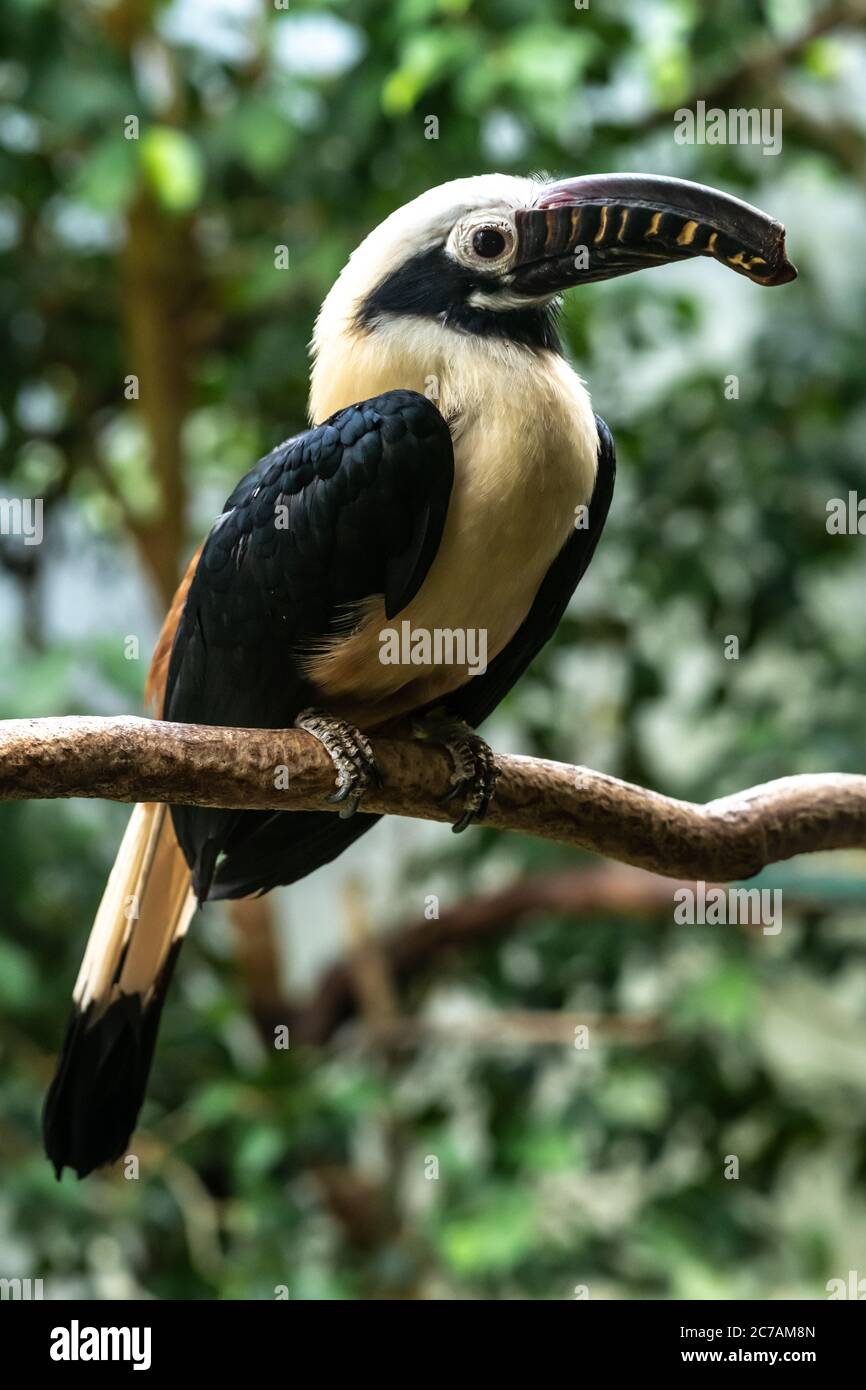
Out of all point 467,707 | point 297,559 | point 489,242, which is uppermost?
point 489,242

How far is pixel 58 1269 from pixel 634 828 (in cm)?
202

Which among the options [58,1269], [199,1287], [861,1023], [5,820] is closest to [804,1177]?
[861,1023]

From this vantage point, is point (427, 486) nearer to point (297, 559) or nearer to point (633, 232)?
point (297, 559)

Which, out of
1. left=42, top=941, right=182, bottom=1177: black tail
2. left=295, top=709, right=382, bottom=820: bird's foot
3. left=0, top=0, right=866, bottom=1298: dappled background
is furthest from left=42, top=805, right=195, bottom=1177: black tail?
left=0, top=0, right=866, bottom=1298: dappled background

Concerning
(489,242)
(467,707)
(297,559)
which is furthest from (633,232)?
(467,707)

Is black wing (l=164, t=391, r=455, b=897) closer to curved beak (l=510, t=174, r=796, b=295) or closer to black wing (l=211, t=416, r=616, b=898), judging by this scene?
black wing (l=211, t=416, r=616, b=898)

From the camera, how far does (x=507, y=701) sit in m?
3.47

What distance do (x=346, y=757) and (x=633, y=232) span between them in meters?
0.67

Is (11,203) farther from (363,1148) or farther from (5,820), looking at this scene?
(363,1148)

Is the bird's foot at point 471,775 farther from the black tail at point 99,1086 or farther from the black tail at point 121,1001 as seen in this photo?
the black tail at point 99,1086

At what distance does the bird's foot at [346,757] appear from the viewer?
1712 mm

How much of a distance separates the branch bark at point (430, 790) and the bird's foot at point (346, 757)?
15mm

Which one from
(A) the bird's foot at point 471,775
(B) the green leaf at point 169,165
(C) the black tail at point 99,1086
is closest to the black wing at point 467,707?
(A) the bird's foot at point 471,775

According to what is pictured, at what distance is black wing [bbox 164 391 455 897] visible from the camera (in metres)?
1.66
